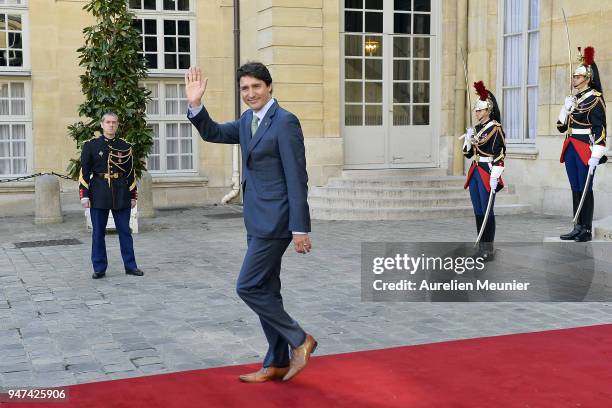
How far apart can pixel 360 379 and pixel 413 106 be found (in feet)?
38.0

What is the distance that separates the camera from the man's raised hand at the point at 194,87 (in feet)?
15.6

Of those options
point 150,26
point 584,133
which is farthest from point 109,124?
point 150,26

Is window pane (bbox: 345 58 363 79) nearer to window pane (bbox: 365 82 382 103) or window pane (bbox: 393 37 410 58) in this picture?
window pane (bbox: 365 82 382 103)

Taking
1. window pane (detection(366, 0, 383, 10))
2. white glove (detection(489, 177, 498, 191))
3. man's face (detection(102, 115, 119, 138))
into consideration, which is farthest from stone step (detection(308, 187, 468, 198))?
man's face (detection(102, 115, 119, 138))

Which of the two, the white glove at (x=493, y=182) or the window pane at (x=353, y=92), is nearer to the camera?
the white glove at (x=493, y=182)

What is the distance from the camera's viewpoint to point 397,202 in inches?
547

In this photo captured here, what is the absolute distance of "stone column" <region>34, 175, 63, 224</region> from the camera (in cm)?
1357

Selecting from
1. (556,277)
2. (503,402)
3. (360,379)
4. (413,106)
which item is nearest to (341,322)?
(360,379)

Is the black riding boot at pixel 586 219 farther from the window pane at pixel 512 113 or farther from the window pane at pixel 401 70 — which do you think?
the window pane at pixel 401 70

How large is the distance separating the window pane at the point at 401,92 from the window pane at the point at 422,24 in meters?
1.04

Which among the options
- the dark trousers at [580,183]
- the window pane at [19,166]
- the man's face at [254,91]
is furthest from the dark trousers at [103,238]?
the window pane at [19,166]

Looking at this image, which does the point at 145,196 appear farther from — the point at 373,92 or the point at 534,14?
the point at 534,14

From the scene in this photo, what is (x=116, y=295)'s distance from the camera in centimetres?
767

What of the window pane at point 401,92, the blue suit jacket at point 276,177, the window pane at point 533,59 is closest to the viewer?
the blue suit jacket at point 276,177
